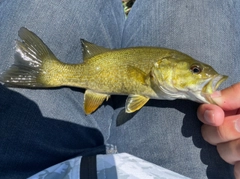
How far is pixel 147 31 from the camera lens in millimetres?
1729

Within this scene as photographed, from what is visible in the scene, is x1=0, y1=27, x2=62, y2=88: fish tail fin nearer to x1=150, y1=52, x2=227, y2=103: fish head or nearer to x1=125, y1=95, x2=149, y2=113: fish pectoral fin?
x1=125, y1=95, x2=149, y2=113: fish pectoral fin

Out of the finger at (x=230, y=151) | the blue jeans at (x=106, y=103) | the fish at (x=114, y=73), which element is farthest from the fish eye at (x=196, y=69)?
the finger at (x=230, y=151)

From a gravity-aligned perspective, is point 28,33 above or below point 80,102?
above

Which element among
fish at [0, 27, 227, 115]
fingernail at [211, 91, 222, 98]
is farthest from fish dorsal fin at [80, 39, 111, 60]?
fingernail at [211, 91, 222, 98]

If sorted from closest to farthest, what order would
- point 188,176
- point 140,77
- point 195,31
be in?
point 140,77 < point 188,176 < point 195,31

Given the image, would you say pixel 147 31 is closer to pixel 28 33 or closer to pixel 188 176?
pixel 28 33

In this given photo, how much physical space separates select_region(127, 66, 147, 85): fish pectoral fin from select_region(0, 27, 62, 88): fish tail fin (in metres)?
0.34

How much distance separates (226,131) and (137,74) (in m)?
0.46

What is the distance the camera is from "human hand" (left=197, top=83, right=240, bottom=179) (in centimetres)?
139

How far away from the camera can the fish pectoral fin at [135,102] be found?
1508 mm

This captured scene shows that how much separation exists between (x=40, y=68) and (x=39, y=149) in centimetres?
38

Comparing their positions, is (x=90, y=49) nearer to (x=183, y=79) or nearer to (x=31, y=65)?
(x=31, y=65)

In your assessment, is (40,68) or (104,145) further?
(104,145)

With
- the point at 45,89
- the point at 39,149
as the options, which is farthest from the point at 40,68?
the point at 39,149
